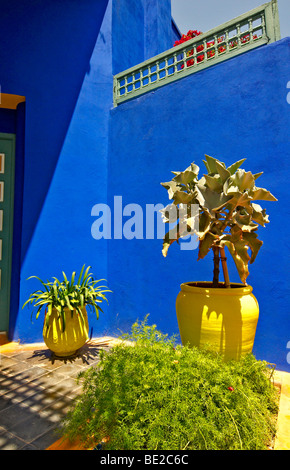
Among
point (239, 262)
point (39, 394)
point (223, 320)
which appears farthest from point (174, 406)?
point (39, 394)

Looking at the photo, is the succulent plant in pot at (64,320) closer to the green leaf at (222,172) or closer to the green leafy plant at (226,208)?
the green leafy plant at (226,208)

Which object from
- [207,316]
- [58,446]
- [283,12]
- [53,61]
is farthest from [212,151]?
[58,446]

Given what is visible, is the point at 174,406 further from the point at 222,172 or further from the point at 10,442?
the point at 222,172

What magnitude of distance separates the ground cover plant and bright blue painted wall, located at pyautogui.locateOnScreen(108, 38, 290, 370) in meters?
1.18

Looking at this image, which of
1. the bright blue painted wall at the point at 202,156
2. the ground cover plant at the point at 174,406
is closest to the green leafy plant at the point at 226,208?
the ground cover plant at the point at 174,406

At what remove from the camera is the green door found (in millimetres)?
3879

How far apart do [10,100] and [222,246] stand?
3.79 meters

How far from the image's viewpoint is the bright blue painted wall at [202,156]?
2691 mm

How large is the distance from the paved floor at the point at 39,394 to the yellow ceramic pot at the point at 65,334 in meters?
0.15

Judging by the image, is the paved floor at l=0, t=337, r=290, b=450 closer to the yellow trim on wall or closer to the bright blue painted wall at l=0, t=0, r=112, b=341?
the bright blue painted wall at l=0, t=0, r=112, b=341

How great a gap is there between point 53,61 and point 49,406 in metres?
4.38

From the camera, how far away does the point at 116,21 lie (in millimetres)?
4449

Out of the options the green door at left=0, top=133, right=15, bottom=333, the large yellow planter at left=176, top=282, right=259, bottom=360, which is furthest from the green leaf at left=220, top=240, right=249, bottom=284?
the green door at left=0, top=133, right=15, bottom=333
